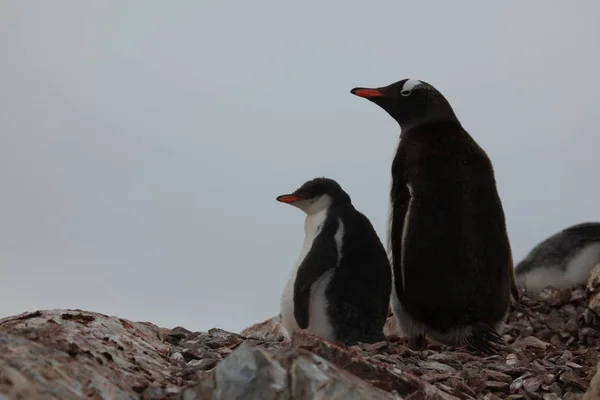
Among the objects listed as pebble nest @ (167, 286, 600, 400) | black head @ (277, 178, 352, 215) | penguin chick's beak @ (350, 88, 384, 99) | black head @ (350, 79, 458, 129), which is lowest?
pebble nest @ (167, 286, 600, 400)

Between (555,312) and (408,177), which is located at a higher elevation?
(408,177)

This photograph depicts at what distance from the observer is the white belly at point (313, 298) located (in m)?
5.42

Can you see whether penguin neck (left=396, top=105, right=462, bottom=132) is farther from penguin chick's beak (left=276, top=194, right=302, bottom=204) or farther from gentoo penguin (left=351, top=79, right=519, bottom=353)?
penguin chick's beak (left=276, top=194, right=302, bottom=204)

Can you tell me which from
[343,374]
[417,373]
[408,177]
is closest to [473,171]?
[408,177]

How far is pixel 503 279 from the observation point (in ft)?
19.5

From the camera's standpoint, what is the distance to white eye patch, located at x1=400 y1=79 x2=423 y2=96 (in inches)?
253

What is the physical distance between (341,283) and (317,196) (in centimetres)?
85

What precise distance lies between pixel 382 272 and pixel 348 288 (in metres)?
0.27

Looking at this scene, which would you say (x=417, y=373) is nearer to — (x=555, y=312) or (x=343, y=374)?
(x=343, y=374)

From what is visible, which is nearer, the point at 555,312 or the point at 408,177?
the point at 408,177

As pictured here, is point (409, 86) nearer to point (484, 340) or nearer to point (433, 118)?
point (433, 118)

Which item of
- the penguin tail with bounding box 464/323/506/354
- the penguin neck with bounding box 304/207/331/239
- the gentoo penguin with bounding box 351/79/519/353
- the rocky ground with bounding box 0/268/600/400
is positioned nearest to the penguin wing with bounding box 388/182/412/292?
the gentoo penguin with bounding box 351/79/519/353

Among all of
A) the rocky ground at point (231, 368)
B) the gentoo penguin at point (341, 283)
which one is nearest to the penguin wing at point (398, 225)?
the gentoo penguin at point (341, 283)

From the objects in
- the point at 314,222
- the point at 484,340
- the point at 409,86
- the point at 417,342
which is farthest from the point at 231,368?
the point at 409,86
